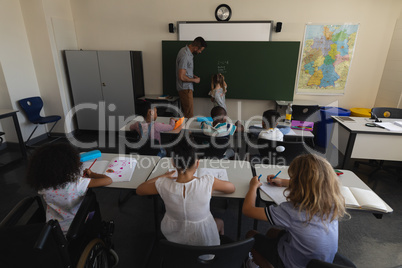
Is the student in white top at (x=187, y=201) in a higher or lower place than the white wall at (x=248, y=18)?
lower

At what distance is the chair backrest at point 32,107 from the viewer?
3.99 metres

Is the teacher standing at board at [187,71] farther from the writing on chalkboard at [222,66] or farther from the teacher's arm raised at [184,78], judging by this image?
the writing on chalkboard at [222,66]

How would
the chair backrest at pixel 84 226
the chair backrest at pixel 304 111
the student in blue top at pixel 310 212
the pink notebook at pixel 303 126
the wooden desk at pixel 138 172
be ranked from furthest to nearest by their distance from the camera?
the chair backrest at pixel 304 111, the pink notebook at pixel 303 126, the wooden desk at pixel 138 172, the chair backrest at pixel 84 226, the student in blue top at pixel 310 212

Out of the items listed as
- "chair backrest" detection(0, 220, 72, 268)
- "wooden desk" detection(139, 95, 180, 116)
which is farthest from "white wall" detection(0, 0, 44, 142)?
"chair backrest" detection(0, 220, 72, 268)

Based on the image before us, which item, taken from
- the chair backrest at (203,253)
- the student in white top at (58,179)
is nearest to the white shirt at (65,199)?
the student in white top at (58,179)

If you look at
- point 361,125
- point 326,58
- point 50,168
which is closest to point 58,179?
point 50,168

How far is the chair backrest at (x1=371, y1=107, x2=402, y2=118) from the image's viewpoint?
330 centimetres

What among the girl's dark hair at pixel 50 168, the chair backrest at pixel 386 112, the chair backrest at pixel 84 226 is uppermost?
the girl's dark hair at pixel 50 168

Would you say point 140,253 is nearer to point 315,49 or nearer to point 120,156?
point 120,156

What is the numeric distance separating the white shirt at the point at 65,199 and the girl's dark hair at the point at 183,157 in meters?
0.60

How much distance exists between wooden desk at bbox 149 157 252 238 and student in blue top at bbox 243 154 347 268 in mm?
394

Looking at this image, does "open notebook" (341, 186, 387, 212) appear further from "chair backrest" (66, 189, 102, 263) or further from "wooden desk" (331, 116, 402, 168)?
"chair backrest" (66, 189, 102, 263)

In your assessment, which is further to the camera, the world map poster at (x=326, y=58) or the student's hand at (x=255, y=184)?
the world map poster at (x=326, y=58)

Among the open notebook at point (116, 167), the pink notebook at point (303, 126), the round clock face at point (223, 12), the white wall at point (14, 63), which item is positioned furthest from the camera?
the round clock face at point (223, 12)
